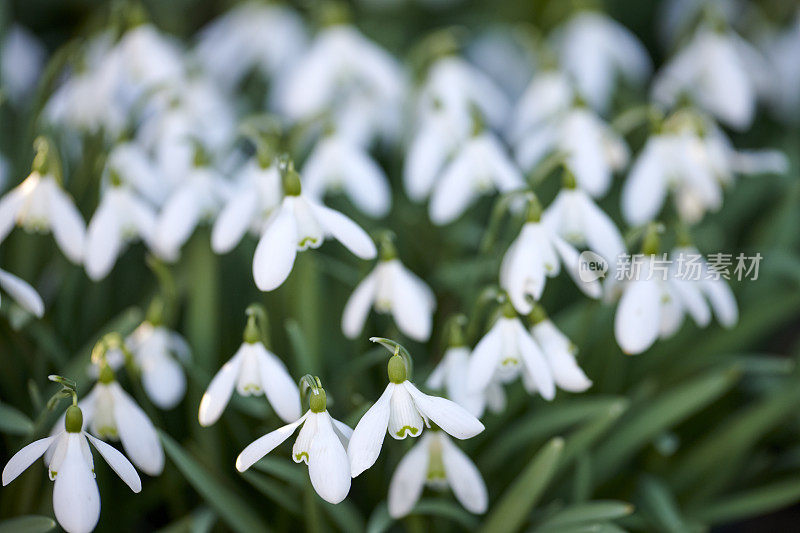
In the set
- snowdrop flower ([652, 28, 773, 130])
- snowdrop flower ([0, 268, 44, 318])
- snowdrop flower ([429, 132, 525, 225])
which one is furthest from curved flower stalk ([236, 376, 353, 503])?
snowdrop flower ([652, 28, 773, 130])

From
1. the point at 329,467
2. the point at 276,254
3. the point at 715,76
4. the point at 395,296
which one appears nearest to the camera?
the point at 329,467

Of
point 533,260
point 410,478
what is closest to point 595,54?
point 533,260

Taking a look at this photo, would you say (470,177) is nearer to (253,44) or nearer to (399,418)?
(399,418)

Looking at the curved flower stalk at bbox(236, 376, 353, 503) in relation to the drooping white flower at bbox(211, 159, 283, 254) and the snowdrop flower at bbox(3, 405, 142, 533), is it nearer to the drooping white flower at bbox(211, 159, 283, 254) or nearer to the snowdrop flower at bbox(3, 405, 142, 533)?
the snowdrop flower at bbox(3, 405, 142, 533)

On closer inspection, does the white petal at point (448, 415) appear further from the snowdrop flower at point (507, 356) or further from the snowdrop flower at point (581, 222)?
the snowdrop flower at point (581, 222)

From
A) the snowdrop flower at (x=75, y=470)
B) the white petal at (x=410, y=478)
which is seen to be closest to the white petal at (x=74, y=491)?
the snowdrop flower at (x=75, y=470)

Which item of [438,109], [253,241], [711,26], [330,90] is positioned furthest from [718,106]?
[253,241]
